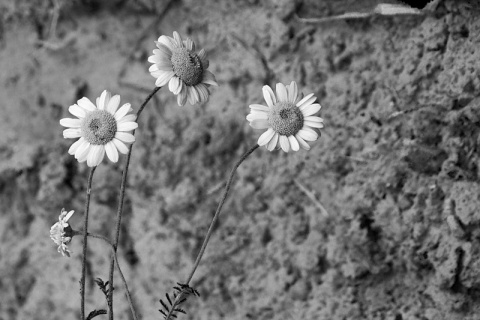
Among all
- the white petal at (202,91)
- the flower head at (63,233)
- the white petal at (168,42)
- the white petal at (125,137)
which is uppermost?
the white petal at (168,42)

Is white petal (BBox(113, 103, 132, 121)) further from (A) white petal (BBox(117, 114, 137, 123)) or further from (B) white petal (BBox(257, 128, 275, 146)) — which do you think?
(B) white petal (BBox(257, 128, 275, 146))

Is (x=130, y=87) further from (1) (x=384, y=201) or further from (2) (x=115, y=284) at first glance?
(1) (x=384, y=201)

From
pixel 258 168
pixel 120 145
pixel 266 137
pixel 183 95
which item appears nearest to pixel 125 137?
pixel 120 145

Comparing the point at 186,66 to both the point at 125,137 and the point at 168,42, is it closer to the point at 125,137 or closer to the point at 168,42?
the point at 168,42

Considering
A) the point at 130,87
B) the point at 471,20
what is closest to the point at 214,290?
the point at 130,87

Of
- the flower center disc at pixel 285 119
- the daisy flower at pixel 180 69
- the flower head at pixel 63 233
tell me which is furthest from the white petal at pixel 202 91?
the flower head at pixel 63 233

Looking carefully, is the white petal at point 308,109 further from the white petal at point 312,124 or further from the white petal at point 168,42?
the white petal at point 168,42

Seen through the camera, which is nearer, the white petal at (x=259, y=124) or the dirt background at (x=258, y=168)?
the white petal at (x=259, y=124)

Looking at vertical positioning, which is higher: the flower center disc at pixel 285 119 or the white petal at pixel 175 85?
the white petal at pixel 175 85

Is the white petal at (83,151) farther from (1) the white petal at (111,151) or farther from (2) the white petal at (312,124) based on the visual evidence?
(2) the white petal at (312,124)
